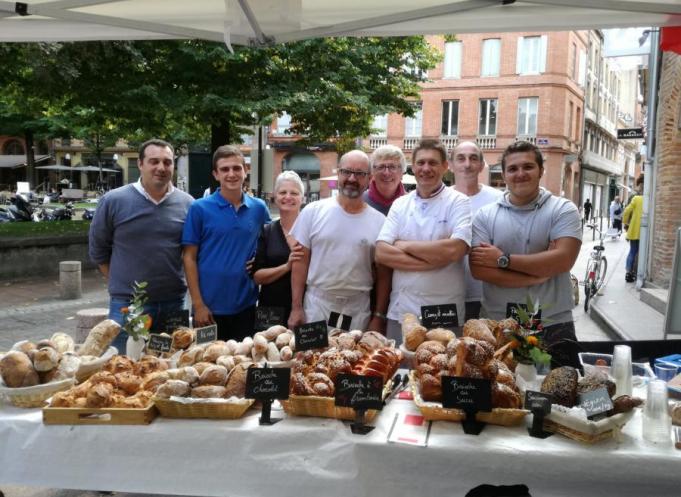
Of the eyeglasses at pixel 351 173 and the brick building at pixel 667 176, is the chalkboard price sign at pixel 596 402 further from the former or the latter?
the brick building at pixel 667 176

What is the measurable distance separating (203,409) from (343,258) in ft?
4.65

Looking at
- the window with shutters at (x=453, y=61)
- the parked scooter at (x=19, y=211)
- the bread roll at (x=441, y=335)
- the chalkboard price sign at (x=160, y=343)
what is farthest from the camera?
the window with shutters at (x=453, y=61)

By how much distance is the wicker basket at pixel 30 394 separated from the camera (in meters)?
2.48

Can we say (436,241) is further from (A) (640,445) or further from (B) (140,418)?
(B) (140,418)

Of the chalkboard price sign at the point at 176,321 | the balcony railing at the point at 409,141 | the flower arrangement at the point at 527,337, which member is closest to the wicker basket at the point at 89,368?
the chalkboard price sign at the point at 176,321

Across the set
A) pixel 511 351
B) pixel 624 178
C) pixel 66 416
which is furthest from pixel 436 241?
pixel 624 178

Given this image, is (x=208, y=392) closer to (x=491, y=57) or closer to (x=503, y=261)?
(x=503, y=261)

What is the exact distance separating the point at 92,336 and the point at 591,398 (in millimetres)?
2377

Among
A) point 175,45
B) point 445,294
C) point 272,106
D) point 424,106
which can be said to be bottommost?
point 445,294

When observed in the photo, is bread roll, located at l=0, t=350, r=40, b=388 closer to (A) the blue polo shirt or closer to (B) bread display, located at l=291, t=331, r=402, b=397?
(B) bread display, located at l=291, t=331, r=402, b=397

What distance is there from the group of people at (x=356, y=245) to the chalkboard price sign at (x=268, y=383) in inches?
32.3

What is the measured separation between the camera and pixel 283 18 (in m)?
3.28

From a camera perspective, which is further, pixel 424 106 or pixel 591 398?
pixel 424 106

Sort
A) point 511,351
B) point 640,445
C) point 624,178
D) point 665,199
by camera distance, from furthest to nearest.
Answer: point 624,178 → point 665,199 → point 511,351 → point 640,445
